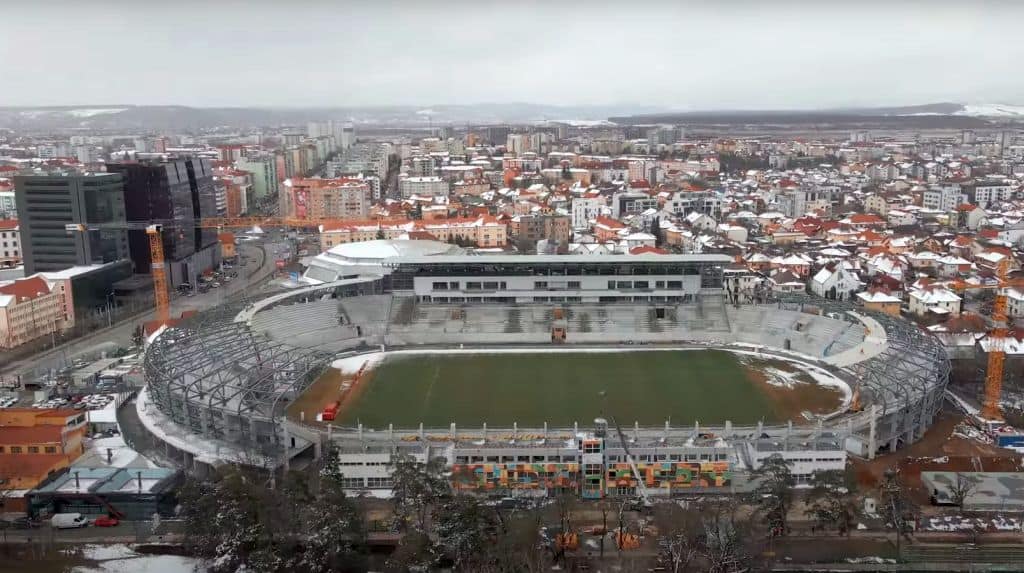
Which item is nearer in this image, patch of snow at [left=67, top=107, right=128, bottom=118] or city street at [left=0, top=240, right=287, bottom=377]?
city street at [left=0, top=240, right=287, bottom=377]

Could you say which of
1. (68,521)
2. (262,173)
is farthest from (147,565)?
(262,173)

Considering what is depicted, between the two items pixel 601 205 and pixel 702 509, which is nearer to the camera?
pixel 702 509

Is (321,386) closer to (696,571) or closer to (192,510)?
(192,510)

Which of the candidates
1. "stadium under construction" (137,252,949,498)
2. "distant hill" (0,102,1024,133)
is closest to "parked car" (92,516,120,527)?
"stadium under construction" (137,252,949,498)

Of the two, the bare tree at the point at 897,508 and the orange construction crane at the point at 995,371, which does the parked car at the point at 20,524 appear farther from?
the orange construction crane at the point at 995,371

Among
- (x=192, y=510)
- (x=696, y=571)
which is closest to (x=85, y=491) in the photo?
(x=192, y=510)

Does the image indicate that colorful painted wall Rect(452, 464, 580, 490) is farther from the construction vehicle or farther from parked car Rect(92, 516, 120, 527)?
parked car Rect(92, 516, 120, 527)

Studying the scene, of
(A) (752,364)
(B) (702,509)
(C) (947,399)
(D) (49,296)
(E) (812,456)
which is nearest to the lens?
(B) (702,509)
